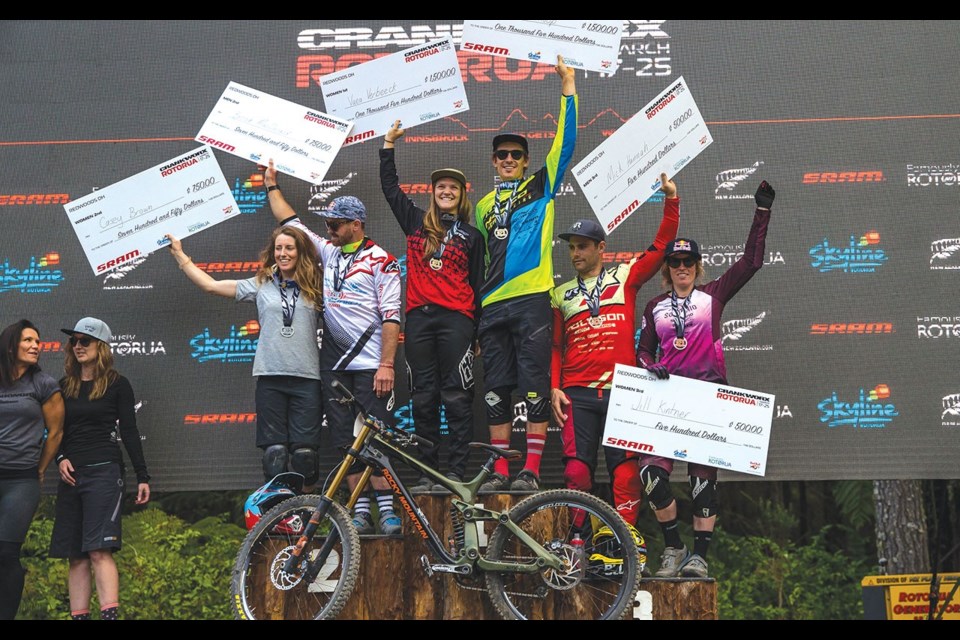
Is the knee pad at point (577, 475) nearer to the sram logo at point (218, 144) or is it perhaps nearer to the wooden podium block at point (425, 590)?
the wooden podium block at point (425, 590)

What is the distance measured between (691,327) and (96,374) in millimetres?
3454

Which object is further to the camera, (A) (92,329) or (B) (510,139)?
(A) (92,329)

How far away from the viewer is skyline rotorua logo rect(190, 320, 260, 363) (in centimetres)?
662

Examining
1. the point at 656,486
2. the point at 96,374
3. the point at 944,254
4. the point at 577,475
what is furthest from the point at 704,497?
the point at 96,374

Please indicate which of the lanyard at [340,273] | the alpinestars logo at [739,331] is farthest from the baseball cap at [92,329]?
the alpinestars logo at [739,331]

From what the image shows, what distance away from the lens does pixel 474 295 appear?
5.70 m

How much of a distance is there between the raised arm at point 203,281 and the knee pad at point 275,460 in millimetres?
1016

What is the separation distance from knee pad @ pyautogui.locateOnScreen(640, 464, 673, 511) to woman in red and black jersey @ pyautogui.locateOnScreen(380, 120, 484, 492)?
3.25 feet

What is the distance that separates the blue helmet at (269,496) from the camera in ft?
17.2

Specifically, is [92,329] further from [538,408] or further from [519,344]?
[538,408]

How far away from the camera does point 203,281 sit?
5.99 metres

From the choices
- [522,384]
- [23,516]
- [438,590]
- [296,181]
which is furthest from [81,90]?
[438,590]

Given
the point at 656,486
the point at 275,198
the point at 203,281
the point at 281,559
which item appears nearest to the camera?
the point at 281,559

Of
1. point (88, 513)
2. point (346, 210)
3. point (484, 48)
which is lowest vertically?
point (88, 513)
